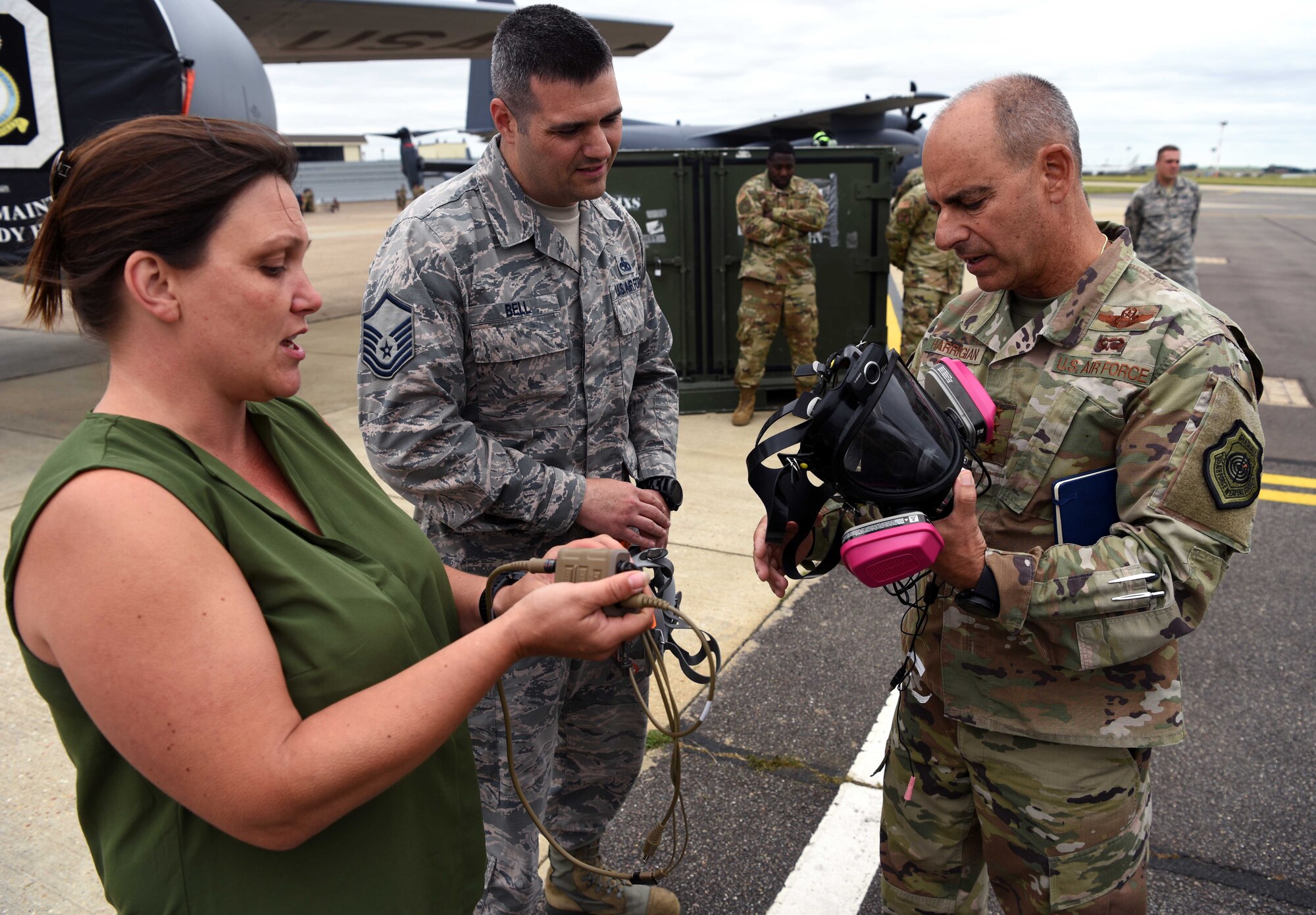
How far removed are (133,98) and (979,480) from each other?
737 centimetres

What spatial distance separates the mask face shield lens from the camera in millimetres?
1501

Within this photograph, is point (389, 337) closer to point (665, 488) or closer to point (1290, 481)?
point (665, 488)

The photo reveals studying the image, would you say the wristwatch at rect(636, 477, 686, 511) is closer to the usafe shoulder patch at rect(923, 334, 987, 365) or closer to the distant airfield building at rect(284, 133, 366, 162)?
the usafe shoulder patch at rect(923, 334, 987, 365)

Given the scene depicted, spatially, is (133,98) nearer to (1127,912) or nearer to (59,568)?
(59,568)

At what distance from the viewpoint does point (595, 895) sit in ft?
8.20

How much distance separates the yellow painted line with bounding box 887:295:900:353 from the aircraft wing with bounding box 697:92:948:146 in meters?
3.76

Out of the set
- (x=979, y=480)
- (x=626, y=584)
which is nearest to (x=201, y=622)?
(x=626, y=584)

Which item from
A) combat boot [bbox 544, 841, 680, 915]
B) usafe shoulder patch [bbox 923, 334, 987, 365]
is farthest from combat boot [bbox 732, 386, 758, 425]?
usafe shoulder patch [bbox 923, 334, 987, 365]

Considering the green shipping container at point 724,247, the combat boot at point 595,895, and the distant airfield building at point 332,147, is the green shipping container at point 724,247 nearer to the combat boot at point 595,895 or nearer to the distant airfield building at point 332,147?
the combat boot at point 595,895

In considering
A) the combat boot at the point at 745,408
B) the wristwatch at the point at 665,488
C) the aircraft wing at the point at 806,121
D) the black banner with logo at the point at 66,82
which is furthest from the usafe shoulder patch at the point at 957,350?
the aircraft wing at the point at 806,121

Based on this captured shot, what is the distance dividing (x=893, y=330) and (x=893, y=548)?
9845 mm

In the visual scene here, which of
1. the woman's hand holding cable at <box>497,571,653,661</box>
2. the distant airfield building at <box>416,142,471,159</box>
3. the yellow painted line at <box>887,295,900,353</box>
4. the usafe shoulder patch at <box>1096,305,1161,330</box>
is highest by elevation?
the distant airfield building at <box>416,142,471,159</box>

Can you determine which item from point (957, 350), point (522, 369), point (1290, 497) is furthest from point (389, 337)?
point (1290, 497)

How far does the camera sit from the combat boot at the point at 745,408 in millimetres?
7465
